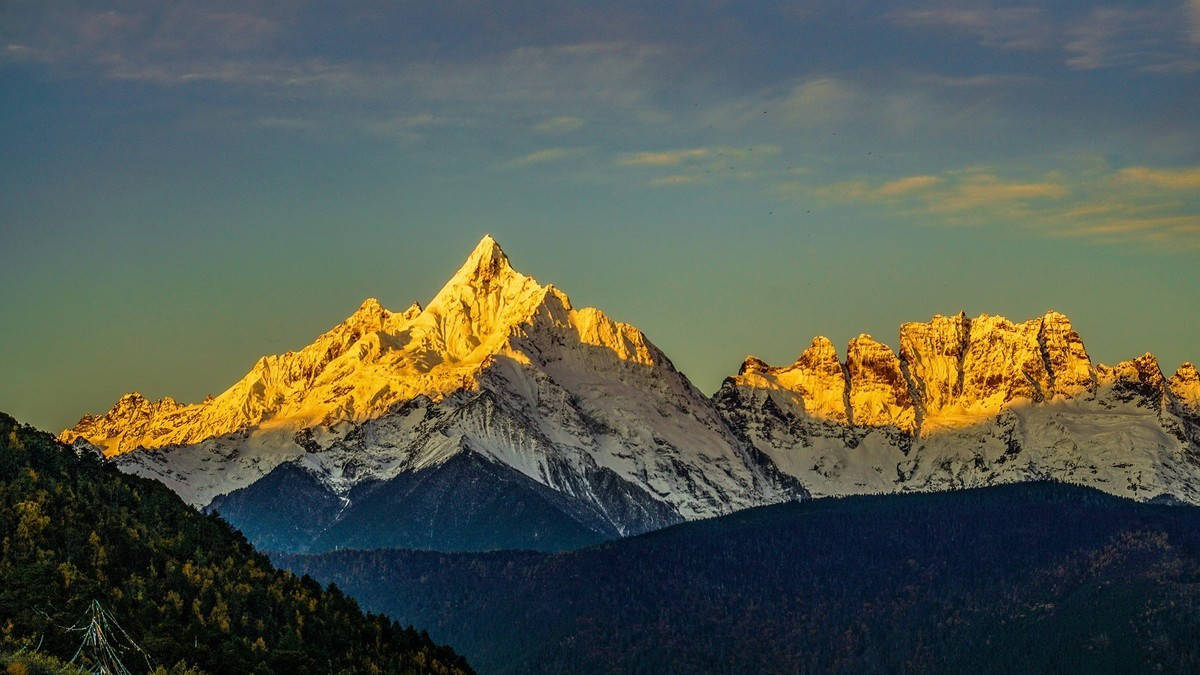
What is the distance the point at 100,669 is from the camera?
18162 cm

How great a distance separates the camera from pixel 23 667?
161 metres

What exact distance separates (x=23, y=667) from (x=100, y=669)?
21092mm

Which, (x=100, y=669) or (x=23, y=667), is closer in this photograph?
(x=23, y=667)
